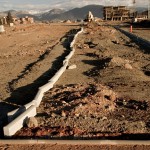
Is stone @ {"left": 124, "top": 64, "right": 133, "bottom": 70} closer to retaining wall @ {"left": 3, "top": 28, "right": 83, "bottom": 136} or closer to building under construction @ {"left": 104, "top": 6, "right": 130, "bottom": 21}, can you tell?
retaining wall @ {"left": 3, "top": 28, "right": 83, "bottom": 136}

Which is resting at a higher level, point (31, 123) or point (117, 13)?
point (31, 123)

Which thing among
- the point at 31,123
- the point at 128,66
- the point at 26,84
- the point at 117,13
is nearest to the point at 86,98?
the point at 31,123

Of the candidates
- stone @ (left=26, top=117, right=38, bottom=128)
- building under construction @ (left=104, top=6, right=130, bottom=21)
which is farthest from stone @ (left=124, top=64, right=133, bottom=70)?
building under construction @ (left=104, top=6, right=130, bottom=21)

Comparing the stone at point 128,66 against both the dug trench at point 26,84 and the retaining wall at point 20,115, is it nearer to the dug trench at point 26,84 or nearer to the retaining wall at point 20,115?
the dug trench at point 26,84

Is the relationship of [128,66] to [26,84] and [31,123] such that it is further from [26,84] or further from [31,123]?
[31,123]

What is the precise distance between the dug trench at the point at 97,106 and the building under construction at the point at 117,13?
6135 cm

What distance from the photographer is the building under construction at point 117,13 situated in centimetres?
7331

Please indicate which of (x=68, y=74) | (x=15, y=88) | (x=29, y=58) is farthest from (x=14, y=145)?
(x=29, y=58)

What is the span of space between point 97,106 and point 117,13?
6836 centimetres

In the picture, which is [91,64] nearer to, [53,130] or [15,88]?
[15,88]

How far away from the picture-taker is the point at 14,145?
6.37m

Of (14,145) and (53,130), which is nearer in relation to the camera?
(14,145)

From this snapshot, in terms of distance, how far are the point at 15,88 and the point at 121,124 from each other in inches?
181

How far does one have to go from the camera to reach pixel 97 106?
333 inches
